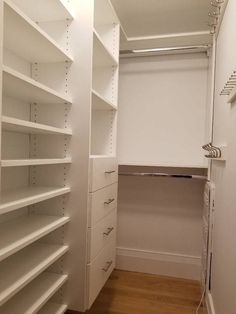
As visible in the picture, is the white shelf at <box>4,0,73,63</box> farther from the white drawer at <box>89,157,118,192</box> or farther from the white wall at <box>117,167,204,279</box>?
the white wall at <box>117,167,204,279</box>

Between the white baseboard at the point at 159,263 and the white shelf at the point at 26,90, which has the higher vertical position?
the white shelf at the point at 26,90

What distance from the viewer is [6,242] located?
3.39 feet

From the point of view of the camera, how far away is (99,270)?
5.27ft

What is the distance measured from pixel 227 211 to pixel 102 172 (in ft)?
2.46

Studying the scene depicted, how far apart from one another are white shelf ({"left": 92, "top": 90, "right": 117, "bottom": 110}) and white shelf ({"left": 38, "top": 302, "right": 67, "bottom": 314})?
1222 millimetres

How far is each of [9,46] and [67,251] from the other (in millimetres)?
1142

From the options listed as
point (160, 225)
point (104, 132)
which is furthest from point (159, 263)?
point (104, 132)

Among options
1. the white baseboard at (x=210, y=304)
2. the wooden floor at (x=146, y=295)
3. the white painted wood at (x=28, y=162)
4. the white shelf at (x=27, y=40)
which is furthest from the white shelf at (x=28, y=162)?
the white baseboard at (x=210, y=304)

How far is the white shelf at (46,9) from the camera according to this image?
1.31m

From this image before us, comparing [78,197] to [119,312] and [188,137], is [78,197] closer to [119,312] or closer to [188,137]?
[119,312]

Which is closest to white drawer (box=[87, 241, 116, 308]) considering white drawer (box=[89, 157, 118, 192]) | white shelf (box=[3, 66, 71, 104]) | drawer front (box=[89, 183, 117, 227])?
drawer front (box=[89, 183, 117, 227])

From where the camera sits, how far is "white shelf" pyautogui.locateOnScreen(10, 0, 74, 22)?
1.31 metres

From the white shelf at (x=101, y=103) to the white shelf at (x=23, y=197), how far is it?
59 cm

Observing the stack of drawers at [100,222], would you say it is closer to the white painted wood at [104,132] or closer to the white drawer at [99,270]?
the white drawer at [99,270]
